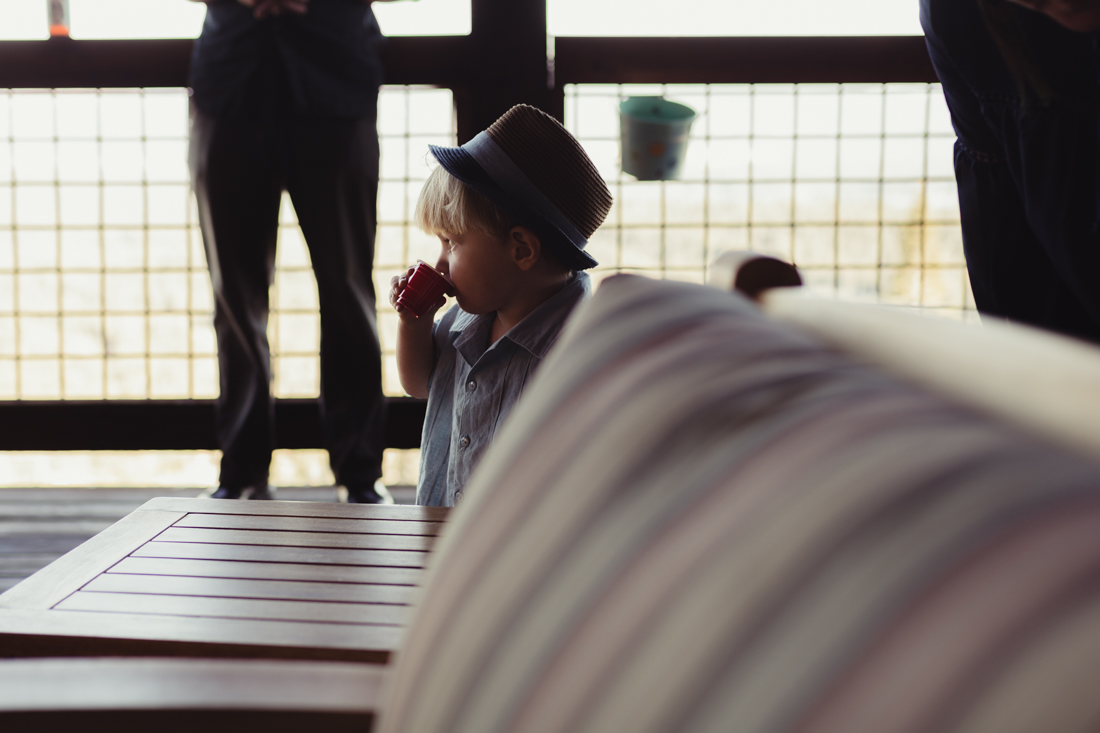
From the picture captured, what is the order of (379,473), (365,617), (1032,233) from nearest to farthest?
(365,617) → (1032,233) → (379,473)

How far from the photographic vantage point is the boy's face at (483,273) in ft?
5.19

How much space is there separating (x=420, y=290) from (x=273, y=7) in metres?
1.20

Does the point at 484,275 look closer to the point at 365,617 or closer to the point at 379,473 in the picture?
the point at 365,617

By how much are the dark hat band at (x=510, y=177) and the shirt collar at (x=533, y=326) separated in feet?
0.40

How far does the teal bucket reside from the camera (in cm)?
233

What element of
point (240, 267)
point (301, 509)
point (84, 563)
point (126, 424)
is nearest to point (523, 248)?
point (301, 509)

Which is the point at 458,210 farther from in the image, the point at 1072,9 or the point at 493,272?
the point at 1072,9

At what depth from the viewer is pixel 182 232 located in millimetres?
2861

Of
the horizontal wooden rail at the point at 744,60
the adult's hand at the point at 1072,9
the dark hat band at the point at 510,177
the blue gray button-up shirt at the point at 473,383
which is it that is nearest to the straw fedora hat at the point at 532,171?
the dark hat band at the point at 510,177

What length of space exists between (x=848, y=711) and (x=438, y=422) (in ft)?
4.58

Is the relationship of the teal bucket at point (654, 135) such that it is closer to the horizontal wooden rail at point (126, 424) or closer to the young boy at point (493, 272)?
the young boy at point (493, 272)

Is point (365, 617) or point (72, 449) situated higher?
point (365, 617)

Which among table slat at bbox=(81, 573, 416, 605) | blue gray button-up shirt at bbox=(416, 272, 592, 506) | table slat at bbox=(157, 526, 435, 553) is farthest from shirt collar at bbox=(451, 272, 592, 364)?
table slat at bbox=(81, 573, 416, 605)

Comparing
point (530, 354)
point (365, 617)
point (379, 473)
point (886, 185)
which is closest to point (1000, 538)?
point (365, 617)
